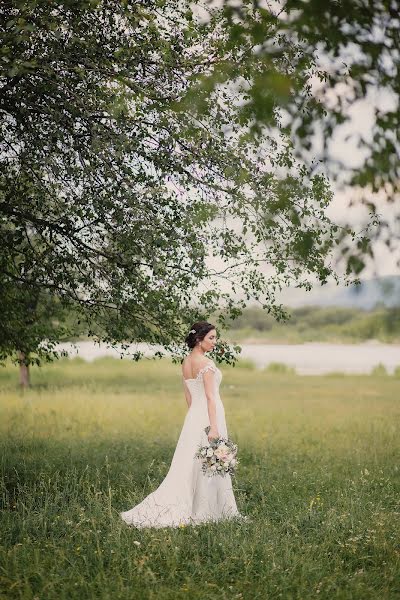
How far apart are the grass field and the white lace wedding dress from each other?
0.52 m

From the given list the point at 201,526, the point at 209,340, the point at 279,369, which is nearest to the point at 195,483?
the point at 201,526

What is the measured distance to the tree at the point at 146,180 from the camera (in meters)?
10.8

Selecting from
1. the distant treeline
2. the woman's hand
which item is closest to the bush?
the distant treeline

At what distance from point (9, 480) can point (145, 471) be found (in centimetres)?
223

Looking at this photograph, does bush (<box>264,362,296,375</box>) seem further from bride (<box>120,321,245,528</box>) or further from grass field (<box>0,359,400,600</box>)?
bride (<box>120,321,245,528</box>)

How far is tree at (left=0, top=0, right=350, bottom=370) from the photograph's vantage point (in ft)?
35.4

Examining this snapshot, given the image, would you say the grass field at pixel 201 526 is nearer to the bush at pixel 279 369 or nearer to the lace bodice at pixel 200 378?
the lace bodice at pixel 200 378

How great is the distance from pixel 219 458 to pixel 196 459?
617mm

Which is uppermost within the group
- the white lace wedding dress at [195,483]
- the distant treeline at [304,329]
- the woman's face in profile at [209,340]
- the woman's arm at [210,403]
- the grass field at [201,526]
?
the distant treeline at [304,329]

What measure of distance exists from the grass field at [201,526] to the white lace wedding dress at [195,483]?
0.52m

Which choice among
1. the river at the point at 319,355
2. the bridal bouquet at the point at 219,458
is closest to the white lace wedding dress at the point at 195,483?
the bridal bouquet at the point at 219,458

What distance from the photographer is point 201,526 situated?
9.26 meters

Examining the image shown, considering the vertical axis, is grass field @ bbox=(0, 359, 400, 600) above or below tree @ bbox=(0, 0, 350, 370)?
below

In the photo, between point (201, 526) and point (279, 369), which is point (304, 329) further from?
point (201, 526)
